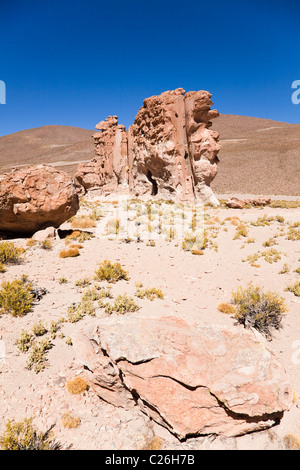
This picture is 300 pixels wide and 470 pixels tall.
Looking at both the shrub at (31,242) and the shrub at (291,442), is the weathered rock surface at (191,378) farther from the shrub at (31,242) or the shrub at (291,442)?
the shrub at (31,242)

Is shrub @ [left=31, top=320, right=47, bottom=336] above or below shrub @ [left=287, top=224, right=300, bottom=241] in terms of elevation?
below

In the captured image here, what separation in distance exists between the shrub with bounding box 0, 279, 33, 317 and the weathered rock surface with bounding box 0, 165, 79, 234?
16.2ft

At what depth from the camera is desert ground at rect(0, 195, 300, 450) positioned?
329 cm

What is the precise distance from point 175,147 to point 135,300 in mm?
17678

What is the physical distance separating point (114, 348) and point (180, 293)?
3.85 meters

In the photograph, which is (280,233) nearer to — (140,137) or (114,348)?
(114,348)

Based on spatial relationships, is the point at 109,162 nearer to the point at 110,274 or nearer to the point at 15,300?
the point at 110,274

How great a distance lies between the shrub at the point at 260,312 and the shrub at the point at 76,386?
148 inches

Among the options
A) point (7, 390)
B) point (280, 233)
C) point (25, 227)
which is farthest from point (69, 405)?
point (280, 233)

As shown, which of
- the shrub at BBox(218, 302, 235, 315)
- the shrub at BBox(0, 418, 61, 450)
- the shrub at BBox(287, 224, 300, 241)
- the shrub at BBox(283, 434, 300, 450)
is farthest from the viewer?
the shrub at BBox(287, 224, 300, 241)

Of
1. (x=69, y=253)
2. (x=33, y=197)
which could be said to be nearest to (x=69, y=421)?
(x=69, y=253)

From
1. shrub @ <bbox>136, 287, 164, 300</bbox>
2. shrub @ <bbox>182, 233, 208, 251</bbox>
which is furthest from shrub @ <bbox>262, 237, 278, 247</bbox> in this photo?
shrub @ <bbox>136, 287, 164, 300</bbox>

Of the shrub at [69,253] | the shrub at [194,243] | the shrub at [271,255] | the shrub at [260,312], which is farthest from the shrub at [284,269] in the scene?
the shrub at [69,253]

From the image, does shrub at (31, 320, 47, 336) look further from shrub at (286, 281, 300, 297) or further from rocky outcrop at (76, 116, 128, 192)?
rocky outcrop at (76, 116, 128, 192)
